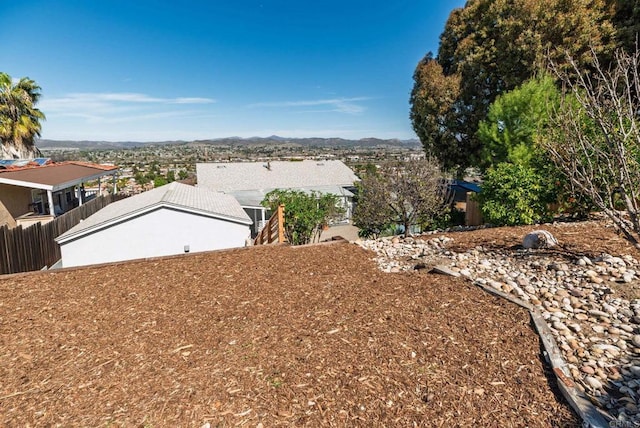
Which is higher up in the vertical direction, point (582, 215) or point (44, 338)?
point (582, 215)

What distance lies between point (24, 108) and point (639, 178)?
26967 mm

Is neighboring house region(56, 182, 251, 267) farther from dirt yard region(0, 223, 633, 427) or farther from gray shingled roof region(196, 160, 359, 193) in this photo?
gray shingled roof region(196, 160, 359, 193)

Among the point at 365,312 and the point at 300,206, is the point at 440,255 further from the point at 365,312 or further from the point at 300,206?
the point at 300,206

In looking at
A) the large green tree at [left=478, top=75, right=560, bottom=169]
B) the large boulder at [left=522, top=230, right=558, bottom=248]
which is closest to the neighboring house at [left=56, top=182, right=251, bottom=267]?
the large boulder at [left=522, top=230, right=558, bottom=248]

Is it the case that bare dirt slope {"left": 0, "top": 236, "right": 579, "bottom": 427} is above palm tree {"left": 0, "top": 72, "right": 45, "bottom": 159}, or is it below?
below

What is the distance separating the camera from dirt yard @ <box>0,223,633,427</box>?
8.61ft

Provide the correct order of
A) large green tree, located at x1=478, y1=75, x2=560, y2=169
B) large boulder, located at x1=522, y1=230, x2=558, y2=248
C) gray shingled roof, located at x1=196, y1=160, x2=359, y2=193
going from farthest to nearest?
gray shingled roof, located at x1=196, y1=160, x2=359, y2=193
large green tree, located at x1=478, y1=75, x2=560, y2=169
large boulder, located at x1=522, y1=230, x2=558, y2=248

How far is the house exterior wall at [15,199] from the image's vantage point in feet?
42.7

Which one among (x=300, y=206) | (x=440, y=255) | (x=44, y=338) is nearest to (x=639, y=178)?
(x=440, y=255)

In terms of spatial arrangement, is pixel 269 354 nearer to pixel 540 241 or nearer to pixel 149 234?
pixel 540 241

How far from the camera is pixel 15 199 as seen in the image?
1366 centimetres

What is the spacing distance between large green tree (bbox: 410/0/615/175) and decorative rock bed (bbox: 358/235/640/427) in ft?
34.6

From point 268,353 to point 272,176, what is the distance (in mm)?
20478

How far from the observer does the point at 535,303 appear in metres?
4.07
